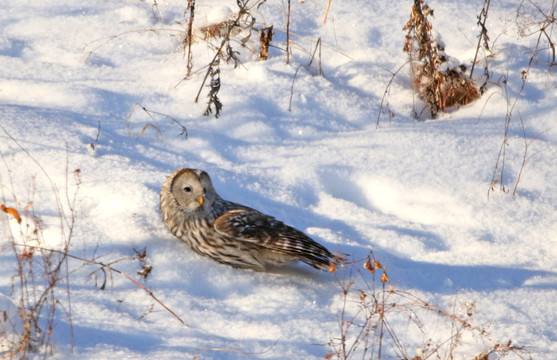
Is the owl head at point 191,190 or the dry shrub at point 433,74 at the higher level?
the dry shrub at point 433,74

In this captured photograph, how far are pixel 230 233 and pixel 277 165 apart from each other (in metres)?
1.35

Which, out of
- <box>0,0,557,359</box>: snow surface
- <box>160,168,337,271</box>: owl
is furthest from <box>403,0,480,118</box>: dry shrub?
<box>160,168,337,271</box>: owl

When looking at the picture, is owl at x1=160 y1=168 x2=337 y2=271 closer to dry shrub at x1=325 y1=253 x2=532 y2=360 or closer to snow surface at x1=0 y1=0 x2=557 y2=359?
snow surface at x1=0 y1=0 x2=557 y2=359

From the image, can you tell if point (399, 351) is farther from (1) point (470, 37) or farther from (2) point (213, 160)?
(1) point (470, 37)

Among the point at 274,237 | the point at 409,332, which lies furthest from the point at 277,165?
the point at 409,332

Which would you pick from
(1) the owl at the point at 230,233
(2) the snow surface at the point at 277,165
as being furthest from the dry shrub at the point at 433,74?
(1) the owl at the point at 230,233

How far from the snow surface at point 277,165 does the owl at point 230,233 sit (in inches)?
4.3

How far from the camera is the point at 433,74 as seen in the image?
5988 millimetres

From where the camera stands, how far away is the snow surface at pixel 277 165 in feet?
11.4

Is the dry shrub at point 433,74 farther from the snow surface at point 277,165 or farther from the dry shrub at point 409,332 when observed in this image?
the dry shrub at point 409,332

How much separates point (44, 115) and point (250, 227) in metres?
2.06

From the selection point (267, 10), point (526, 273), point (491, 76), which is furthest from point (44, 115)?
point (491, 76)

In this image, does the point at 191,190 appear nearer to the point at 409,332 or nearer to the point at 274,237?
the point at 274,237

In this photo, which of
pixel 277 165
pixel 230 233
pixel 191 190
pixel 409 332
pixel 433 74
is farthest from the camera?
pixel 433 74
